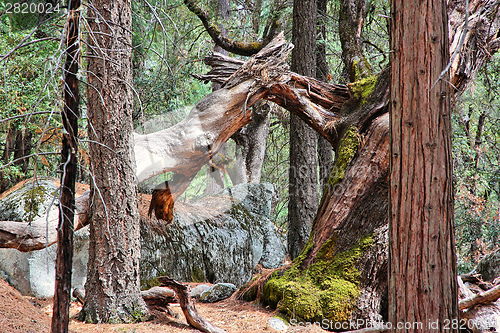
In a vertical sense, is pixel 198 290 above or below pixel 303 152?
below

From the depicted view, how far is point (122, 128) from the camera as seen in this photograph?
3.89 metres

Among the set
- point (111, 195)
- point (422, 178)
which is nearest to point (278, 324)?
point (111, 195)

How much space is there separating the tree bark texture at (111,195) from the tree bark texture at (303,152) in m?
4.10

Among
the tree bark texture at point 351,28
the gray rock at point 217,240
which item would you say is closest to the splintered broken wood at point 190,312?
the gray rock at point 217,240

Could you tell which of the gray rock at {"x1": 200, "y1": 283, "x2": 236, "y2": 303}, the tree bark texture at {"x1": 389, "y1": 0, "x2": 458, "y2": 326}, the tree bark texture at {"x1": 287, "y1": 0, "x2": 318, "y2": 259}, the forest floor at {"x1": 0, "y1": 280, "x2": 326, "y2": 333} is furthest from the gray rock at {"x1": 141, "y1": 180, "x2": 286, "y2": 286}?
the tree bark texture at {"x1": 389, "y1": 0, "x2": 458, "y2": 326}

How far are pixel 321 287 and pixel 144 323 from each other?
217 cm

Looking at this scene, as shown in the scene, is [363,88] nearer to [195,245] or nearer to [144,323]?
[195,245]

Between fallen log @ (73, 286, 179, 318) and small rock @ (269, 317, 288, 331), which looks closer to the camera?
small rock @ (269, 317, 288, 331)

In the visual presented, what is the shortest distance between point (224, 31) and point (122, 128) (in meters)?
8.10

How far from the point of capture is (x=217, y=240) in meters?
7.06

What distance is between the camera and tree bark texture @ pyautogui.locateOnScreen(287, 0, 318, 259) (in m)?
7.29

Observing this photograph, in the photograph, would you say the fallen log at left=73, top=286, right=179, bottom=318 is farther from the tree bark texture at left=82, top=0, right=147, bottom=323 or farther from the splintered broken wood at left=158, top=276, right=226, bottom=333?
the splintered broken wood at left=158, top=276, right=226, bottom=333

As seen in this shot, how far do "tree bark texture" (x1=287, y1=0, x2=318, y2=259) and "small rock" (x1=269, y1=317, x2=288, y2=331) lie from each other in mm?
3173

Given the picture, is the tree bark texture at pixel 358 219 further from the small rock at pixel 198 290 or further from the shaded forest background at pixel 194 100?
the shaded forest background at pixel 194 100
